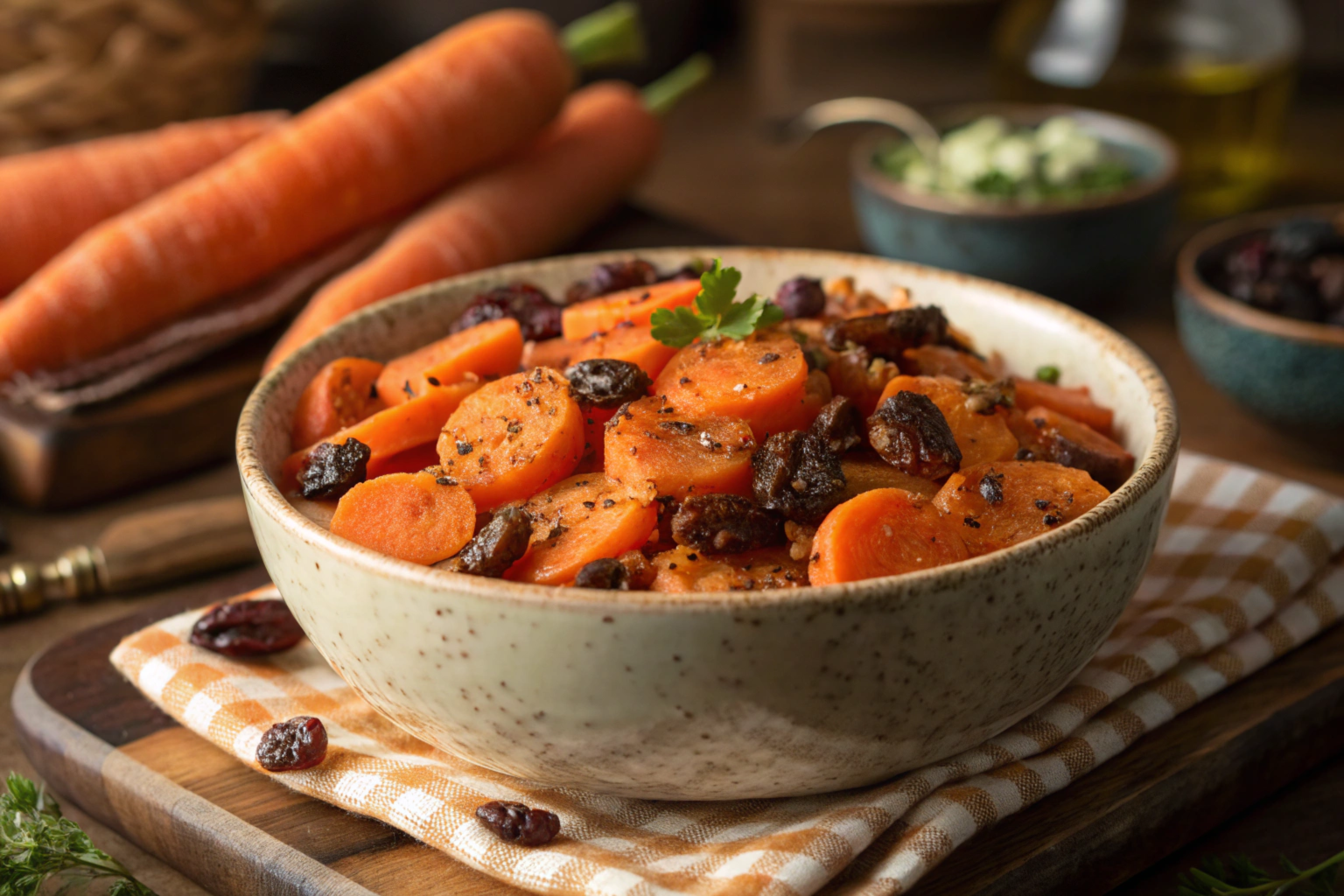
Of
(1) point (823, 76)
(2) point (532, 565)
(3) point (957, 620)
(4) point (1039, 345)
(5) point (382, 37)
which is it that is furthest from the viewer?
(1) point (823, 76)

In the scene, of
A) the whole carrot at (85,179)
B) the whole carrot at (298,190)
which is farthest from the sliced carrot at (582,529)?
the whole carrot at (85,179)

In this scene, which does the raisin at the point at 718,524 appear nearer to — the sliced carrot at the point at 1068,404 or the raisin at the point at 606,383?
the raisin at the point at 606,383

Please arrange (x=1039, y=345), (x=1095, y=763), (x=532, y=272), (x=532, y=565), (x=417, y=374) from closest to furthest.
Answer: (x=532, y=565)
(x=1095, y=763)
(x=417, y=374)
(x=1039, y=345)
(x=532, y=272)

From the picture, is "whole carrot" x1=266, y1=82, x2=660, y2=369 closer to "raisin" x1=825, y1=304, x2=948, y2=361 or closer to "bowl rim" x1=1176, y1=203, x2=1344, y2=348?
"raisin" x1=825, y1=304, x2=948, y2=361

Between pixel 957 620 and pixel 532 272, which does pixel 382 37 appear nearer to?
pixel 532 272

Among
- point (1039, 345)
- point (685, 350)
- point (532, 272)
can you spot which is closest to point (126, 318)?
point (532, 272)

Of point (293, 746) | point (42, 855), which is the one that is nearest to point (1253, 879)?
point (293, 746)

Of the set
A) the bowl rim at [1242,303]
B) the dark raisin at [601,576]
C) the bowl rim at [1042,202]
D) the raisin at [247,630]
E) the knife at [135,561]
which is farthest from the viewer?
the bowl rim at [1042,202]

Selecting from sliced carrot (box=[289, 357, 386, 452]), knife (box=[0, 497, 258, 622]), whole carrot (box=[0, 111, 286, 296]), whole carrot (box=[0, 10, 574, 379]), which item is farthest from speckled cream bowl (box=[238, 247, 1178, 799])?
whole carrot (box=[0, 111, 286, 296])
